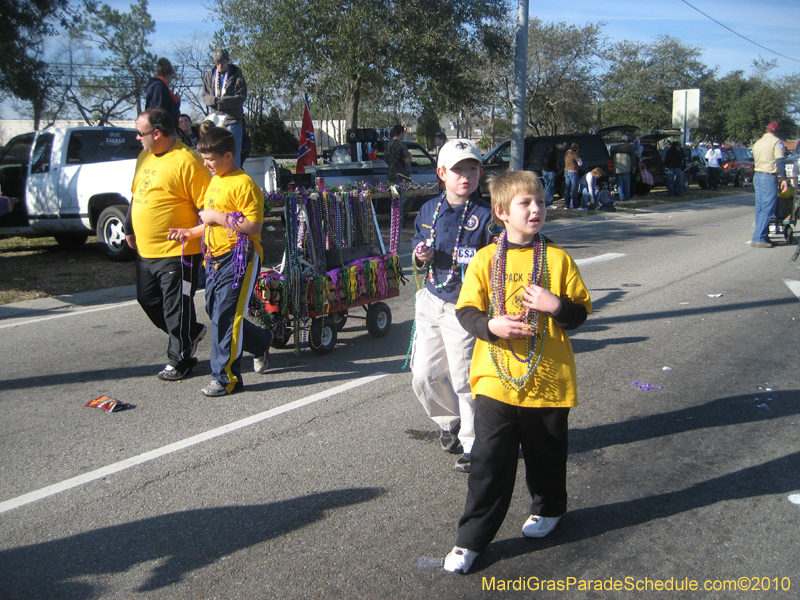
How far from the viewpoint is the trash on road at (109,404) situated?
4908mm

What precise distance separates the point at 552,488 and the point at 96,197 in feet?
31.0

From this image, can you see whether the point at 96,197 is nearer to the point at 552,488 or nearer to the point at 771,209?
the point at 552,488

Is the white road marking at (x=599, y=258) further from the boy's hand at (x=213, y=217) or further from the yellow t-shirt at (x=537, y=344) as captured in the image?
the yellow t-shirt at (x=537, y=344)

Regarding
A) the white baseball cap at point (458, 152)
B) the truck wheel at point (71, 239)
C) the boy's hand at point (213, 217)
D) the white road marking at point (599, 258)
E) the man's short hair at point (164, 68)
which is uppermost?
the man's short hair at point (164, 68)

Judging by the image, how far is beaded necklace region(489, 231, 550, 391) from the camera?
2869 millimetres

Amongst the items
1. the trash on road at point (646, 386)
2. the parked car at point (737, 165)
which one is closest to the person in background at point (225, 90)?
the trash on road at point (646, 386)

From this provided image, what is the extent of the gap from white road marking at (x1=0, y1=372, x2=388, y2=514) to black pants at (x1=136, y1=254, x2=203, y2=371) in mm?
1100

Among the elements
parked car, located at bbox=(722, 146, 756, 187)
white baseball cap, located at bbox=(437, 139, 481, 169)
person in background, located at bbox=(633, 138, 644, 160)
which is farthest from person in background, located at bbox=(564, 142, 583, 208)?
white baseball cap, located at bbox=(437, 139, 481, 169)

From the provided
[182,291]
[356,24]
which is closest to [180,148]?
[182,291]

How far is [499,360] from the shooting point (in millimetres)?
2918

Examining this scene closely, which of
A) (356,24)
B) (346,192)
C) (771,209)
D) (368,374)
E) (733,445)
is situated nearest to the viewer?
(733,445)

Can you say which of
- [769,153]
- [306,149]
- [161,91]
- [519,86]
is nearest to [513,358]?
[161,91]

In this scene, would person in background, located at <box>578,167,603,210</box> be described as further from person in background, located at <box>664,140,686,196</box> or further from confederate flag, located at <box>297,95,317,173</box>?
confederate flag, located at <box>297,95,317,173</box>

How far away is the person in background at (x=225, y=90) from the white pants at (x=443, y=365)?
703 centimetres
